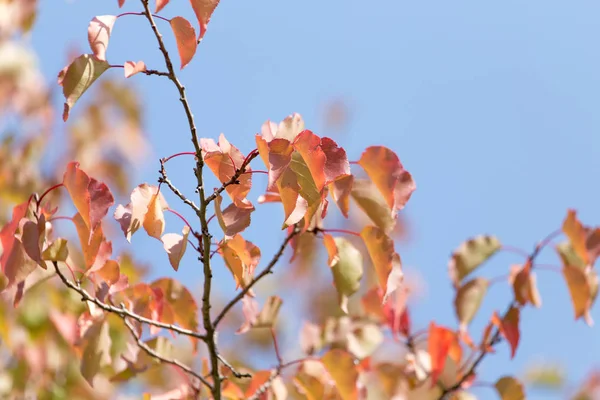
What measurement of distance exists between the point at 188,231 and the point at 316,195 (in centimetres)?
23

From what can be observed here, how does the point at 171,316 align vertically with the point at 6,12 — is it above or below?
below

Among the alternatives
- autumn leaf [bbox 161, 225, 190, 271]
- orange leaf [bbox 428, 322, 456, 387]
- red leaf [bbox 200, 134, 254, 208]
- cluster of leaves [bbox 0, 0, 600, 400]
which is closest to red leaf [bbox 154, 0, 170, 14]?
cluster of leaves [bbox 0, 0, 600, 400]

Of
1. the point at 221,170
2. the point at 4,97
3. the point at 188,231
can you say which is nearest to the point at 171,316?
the point at 188,231

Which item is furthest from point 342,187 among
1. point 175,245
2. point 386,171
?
point 175,245

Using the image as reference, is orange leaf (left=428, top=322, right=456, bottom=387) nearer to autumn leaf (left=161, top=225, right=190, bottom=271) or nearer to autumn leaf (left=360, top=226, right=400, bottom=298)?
autumn leaf (left=360, top=226, right=400, bottom=298)

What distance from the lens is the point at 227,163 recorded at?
1.06 meters

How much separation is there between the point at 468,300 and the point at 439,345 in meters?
0.18

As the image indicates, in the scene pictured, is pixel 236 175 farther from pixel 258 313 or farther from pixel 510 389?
pixel 510 389

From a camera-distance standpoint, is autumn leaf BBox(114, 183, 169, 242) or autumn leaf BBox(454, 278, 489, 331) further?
autumn leaf BBox(454, 278, 489, 331)

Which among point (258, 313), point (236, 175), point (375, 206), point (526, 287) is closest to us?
point (236, 175)

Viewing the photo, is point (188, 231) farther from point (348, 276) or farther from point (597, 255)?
point (597, 255)

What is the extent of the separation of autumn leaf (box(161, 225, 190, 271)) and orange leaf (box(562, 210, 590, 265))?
867mm

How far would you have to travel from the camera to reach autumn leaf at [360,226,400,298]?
4.01 feet

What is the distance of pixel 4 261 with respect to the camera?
1159 mm
